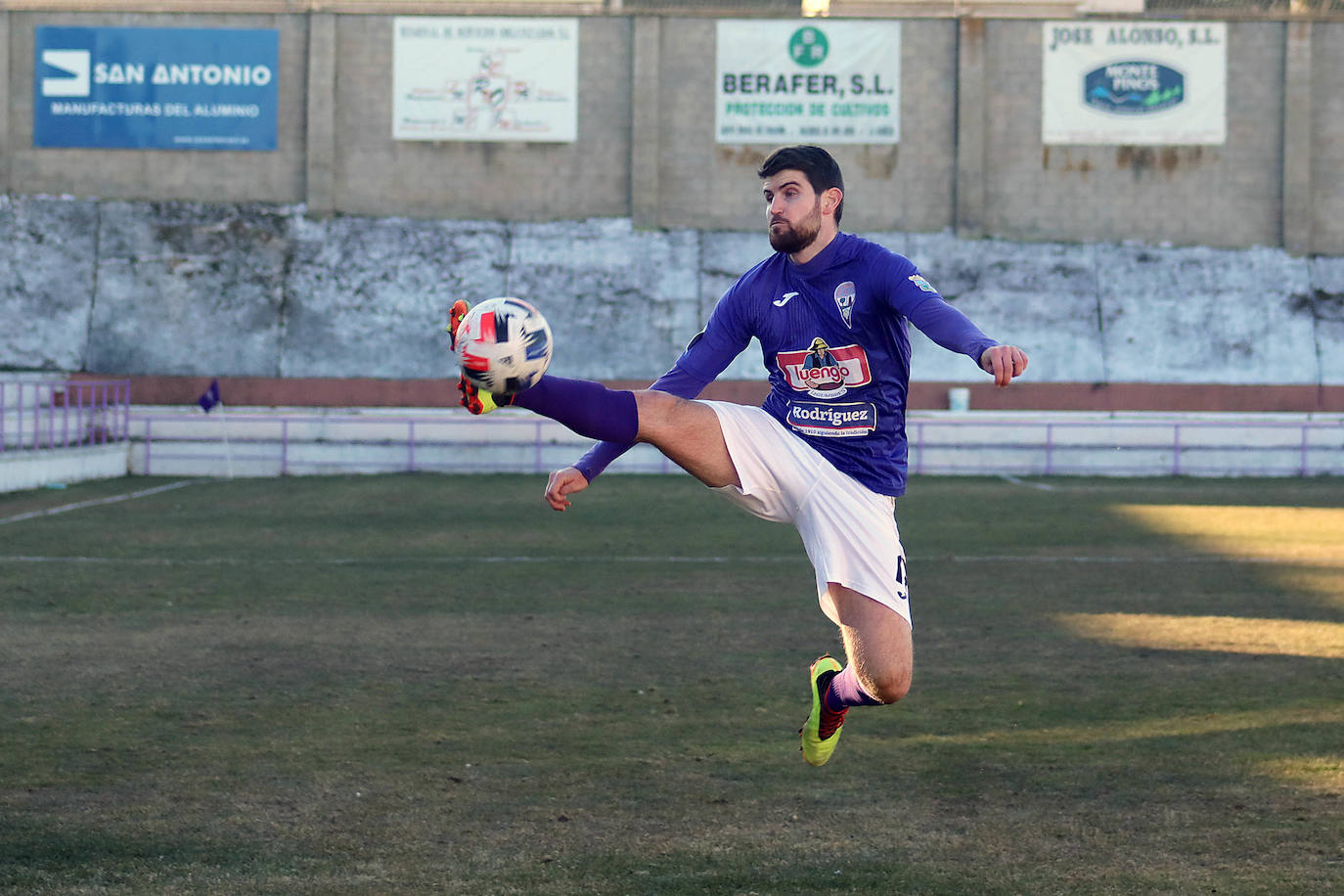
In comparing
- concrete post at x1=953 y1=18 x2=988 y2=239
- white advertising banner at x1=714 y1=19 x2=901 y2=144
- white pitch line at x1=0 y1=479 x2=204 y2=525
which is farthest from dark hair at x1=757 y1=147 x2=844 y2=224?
concrete post at x1=953 y1=18 x2=988 y2=239

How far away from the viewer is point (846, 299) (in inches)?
214

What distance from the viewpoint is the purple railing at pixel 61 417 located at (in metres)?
23.0

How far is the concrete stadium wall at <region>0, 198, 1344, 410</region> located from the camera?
1268 inches

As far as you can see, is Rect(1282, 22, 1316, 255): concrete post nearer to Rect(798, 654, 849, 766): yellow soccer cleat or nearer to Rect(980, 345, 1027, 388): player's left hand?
Rect(798, 654, 849, 766): yellow soccer cleat

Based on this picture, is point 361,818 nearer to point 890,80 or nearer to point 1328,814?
point 1328,814

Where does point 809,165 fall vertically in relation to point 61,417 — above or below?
above

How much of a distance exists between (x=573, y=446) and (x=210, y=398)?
307 inches

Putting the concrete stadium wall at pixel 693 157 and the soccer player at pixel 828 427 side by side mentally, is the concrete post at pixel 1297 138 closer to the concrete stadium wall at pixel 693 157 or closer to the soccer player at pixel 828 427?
the concrete stadium wall at pixel 693 157

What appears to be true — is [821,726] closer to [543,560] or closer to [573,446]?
[543,560]

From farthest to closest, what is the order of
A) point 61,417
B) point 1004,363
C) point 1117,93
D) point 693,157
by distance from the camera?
point 1117,93, point 693,157, point 61,417, point 1004,363

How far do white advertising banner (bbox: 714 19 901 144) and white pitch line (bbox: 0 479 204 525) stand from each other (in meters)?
15.9

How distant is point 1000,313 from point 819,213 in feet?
93.2

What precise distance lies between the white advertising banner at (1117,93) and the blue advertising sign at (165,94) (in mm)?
19071

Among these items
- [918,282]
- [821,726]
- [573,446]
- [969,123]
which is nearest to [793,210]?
[918,282]
